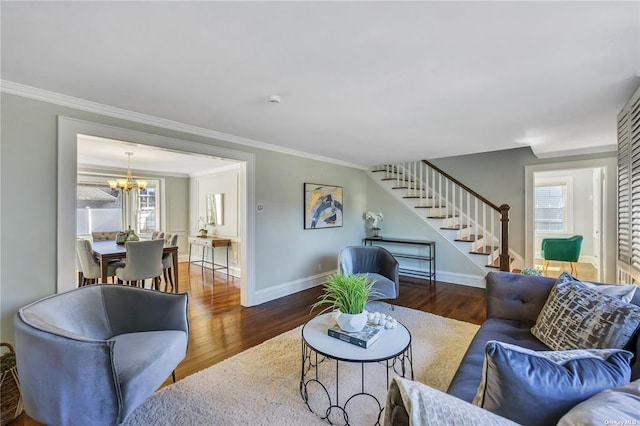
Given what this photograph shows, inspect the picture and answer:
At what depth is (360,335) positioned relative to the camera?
1.83m

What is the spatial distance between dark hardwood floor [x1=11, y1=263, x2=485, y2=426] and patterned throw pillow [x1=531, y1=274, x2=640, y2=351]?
167 cm

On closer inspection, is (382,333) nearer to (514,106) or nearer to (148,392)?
(148,392)

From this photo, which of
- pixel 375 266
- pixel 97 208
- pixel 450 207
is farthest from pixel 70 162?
pixel 450 207

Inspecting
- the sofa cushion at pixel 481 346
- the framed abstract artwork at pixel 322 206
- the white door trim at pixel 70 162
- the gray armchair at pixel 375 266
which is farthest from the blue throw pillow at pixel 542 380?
the framed abstract artwork at pixel 322 206

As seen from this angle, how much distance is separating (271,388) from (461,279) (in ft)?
13.3

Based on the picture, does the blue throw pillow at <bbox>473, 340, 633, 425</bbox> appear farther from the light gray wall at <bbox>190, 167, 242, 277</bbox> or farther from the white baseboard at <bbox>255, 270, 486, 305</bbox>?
the light gray wall at <bbox>190, 167, 242, 277</bbox>

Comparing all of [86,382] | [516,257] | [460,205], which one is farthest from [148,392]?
[516,257]

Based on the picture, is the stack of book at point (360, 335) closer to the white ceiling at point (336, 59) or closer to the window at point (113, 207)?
the white ceiling at point (336, 59)

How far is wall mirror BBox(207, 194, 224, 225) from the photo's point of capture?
6.19m

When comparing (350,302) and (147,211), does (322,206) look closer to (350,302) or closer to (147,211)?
(350,302)

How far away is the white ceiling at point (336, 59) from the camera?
133 cm

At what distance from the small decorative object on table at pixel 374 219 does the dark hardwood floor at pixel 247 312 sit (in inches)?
47.2

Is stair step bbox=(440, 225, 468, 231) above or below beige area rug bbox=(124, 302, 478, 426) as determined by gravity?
above

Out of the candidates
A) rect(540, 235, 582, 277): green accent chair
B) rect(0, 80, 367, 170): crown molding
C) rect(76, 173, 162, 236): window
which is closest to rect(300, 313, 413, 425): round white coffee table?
rect(0, 80, 367, 170): crown molding
